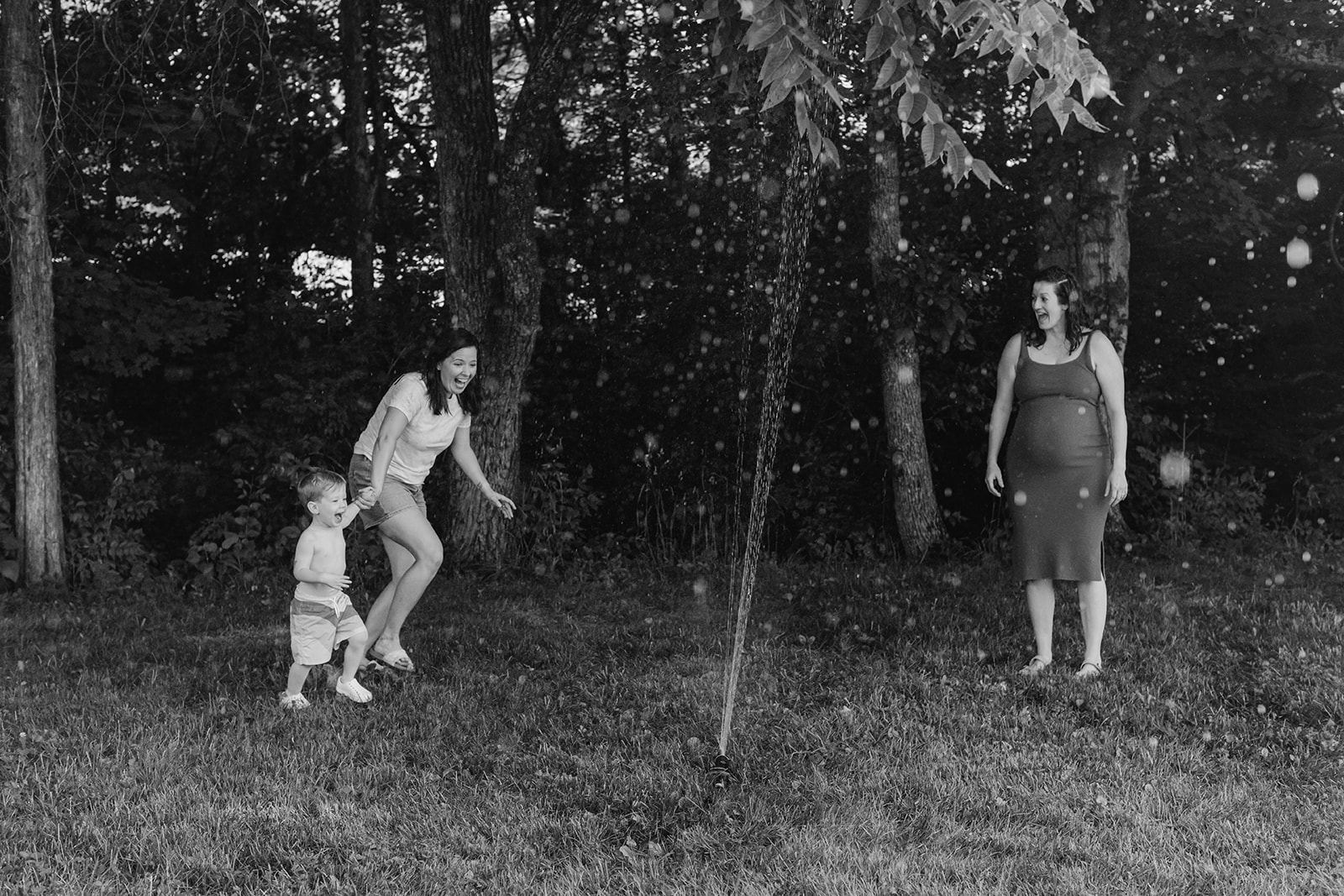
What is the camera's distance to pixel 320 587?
19.0 feet

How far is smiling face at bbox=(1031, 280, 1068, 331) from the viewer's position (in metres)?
6.21

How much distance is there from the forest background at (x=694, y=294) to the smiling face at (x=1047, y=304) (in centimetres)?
325

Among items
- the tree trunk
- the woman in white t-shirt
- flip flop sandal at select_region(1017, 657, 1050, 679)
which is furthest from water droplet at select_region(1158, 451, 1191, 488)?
the tree trunk

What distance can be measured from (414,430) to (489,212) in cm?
404

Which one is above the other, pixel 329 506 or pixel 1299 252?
pixel 1299 252

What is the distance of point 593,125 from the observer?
46.8 feet

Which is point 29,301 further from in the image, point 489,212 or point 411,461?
point 411,461

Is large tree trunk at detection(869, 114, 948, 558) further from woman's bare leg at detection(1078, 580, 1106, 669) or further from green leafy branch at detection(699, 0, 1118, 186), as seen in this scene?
green leafy branch at detection(699, 0, 1118, 186)

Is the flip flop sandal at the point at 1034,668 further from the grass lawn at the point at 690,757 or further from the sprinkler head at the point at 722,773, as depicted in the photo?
the sprinkler head at the point at 722,773

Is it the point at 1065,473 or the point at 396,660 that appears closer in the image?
the point at 1065,473

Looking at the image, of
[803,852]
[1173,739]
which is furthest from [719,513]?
[803,852]

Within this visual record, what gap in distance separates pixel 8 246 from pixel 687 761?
833 cm

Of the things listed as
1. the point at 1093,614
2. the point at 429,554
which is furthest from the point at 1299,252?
the point at 429,554

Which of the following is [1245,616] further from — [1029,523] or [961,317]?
[961,317]
